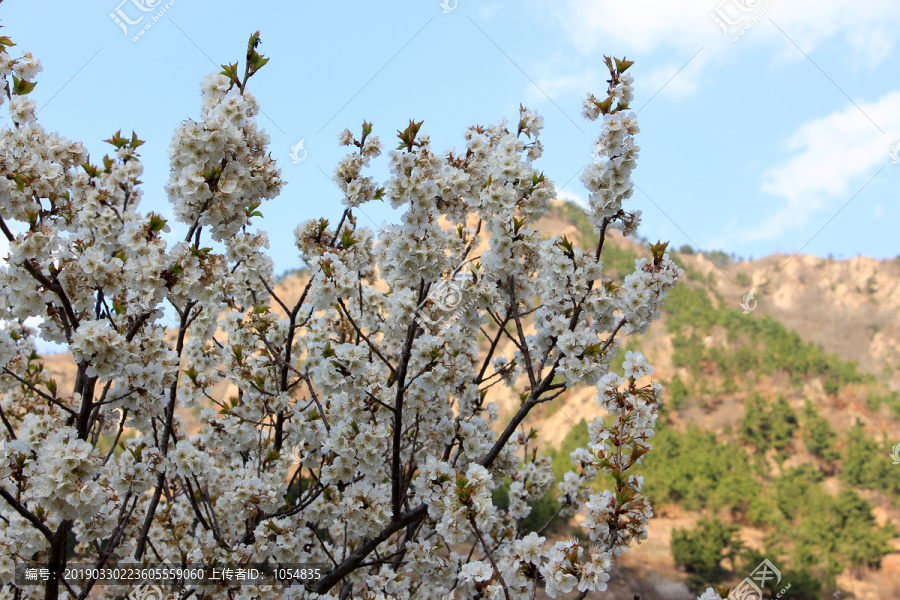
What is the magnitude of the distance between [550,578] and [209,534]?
2434 millimetres

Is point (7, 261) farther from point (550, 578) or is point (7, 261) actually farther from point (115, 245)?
point (550, 578)

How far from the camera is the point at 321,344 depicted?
4.10 m

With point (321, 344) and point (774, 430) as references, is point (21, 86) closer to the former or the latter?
point (321, 344)

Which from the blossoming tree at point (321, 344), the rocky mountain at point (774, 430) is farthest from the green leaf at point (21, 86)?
the rocky mountain at point (774, 430)

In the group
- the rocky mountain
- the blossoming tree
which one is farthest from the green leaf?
the rocky mountain

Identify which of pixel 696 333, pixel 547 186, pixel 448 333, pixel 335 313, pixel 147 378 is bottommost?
pixel 147 378

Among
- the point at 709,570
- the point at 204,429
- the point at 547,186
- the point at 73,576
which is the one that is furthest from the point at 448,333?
the point at 709,570

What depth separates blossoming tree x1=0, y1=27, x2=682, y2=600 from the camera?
2.56 metres

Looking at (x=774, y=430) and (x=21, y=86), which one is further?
(x=774, y=430)

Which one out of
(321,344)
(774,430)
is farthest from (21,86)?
(774,430)

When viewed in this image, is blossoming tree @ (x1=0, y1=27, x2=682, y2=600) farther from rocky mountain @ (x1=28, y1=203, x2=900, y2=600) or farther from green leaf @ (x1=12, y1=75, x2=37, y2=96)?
rocky mountain @ (x1=28, y1=203, x2=900, y2=600)

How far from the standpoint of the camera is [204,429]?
4074mm

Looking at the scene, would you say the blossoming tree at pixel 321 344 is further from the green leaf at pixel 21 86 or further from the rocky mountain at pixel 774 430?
A: the rocky mountain at pixel 774 430

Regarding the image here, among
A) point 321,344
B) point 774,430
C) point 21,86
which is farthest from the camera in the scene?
point 774,430
